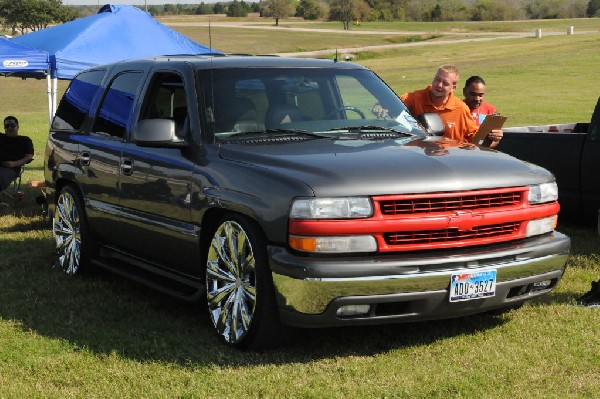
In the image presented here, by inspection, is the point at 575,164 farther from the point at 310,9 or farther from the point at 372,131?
the point at 310,9

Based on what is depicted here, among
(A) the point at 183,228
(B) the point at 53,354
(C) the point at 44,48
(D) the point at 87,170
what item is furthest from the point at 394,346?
(C) the point at 44,48

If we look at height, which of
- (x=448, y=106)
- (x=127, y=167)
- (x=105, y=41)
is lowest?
(x=127, y=167)

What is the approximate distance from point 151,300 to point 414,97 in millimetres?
3524

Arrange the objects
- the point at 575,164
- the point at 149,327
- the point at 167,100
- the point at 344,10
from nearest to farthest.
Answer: the point at 149,327
the point at 167,100
the point at 575,164
the point at 344,10

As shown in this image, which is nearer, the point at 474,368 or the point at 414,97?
the point at 474,368

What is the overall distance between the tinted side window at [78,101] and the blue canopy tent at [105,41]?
5705 millimetres

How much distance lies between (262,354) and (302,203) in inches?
40.0

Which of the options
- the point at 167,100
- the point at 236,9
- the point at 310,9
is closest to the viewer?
the point at 167,100

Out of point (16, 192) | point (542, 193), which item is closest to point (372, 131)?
point (542, 193)

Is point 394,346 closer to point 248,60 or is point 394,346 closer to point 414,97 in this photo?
point 248,60

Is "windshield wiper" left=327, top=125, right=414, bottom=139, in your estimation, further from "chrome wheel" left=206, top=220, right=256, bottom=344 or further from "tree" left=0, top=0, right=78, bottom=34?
"tree" left=0, top=0, right=78, bottom=34

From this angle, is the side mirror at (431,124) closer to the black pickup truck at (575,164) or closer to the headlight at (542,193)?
the headlight at (542,193)

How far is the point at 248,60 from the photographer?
6922 millimetres

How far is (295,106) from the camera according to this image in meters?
6.59
